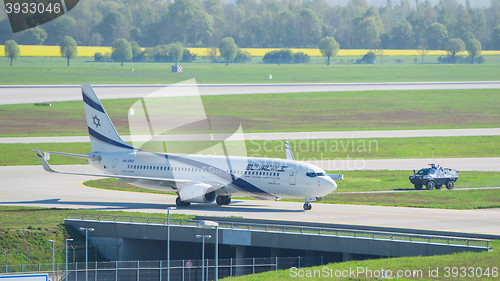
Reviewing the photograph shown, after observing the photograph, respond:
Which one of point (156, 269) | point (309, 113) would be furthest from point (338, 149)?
point (156, 269)

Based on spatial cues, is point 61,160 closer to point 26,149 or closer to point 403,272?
point 26,149

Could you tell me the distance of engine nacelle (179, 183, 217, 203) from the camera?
5372cm

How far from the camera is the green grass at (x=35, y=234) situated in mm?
44156

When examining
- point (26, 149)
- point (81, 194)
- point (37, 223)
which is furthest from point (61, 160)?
point (37, 223)

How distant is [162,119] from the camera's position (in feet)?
405

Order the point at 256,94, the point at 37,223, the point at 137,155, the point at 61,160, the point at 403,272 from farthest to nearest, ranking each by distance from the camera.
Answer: the point at 256,94 < the point at 61,160 < the point at 137,155 < the point at 37,223 < the point at 403,272

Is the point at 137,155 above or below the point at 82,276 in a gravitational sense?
above

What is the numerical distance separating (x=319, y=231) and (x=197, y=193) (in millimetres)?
15460

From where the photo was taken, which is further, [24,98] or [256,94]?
[256,94]

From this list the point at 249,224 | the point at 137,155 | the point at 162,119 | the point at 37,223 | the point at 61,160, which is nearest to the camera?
the point at 249,224

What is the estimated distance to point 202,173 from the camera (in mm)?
54812

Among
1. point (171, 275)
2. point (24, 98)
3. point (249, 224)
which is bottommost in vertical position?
point (171, 275)

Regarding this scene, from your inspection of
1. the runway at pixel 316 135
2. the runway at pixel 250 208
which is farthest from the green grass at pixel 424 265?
the runway at pixel 316 135

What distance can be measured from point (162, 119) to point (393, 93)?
69.9 meters
